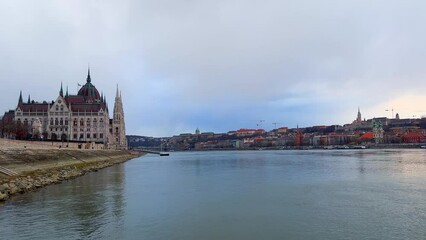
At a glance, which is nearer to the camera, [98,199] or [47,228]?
[47,228]

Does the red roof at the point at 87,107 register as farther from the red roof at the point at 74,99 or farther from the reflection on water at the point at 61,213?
the reflection on water at the point at 61,213

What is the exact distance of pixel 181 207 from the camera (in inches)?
949

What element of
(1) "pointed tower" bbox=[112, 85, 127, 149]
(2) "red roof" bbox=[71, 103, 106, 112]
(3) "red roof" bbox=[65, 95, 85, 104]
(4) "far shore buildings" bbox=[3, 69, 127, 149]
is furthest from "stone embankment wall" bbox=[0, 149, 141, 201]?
(1) "pointed tower" bbox=[112, 85, 127, 149]

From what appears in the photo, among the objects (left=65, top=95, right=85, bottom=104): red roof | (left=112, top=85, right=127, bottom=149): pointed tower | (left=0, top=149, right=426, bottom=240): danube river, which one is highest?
(left=65, top=95, right=85, bottom=104): red roof

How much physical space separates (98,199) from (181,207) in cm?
683

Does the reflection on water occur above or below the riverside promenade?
below

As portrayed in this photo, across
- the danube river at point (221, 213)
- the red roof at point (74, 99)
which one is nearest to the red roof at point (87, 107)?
the red roof at point (74, 99)

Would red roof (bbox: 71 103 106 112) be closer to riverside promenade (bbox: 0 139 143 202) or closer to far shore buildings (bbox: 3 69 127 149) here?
far shore buildings (bbox: 3 69 127 149)

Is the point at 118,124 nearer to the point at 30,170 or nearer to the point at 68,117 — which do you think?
the point at 68,117

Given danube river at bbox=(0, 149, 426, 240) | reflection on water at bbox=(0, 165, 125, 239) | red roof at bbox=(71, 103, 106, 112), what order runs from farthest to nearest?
red roof at bbox=(71, 103, 106, 112)
reflection on water at bbox=(0, 165, 125, 239)
danube river at bbox=(0, 149, 426, 240)

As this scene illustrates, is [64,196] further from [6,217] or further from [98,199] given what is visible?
[6,217]

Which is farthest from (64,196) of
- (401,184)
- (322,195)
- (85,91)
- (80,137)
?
(85,91)

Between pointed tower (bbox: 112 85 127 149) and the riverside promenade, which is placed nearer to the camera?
the riverside promenade

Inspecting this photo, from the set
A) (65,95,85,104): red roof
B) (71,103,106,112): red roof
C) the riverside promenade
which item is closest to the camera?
the riverside promenade
